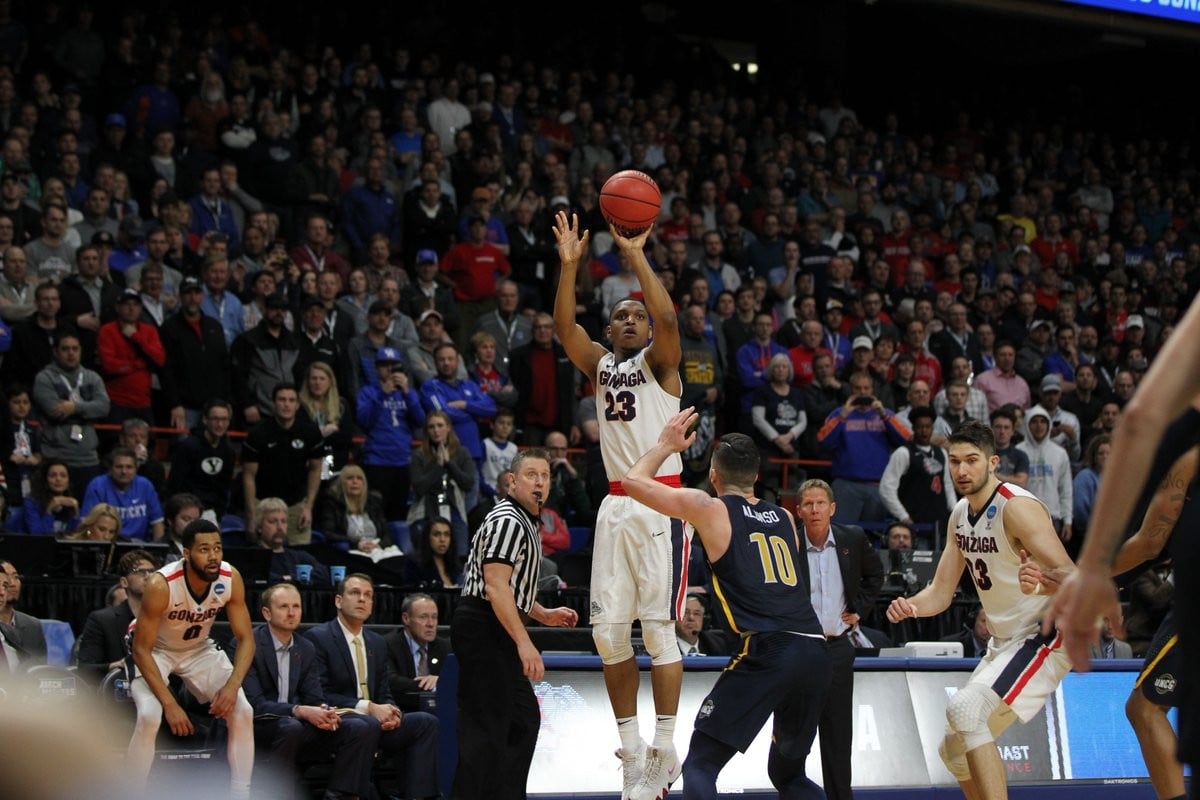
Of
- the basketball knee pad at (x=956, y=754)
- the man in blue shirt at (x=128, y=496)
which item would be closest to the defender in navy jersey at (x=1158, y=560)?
the basketball knee pad at (x=956, y=754)

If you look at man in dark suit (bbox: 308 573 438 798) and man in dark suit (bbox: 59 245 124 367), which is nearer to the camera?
man in dark suit (bbox: 308 573 438 798)

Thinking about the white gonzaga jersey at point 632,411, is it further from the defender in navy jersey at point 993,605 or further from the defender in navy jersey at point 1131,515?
the defender in navy jersey at point 1131,515

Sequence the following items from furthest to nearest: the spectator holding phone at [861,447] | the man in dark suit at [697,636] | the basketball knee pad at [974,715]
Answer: the spectator holding phone at [861,447] < the man in dark suit at [697,636] < the basketball knee pad at [974,715]

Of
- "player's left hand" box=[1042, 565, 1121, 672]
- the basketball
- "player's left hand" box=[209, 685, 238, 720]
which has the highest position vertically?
the basketball

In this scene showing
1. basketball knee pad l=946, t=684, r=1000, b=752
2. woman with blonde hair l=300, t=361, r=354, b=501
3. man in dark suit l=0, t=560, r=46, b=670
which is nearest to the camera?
basketball knee pad l=946, t=684, r=1000, b=752

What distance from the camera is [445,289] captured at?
1619cm

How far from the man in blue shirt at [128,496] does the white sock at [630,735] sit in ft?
19.7

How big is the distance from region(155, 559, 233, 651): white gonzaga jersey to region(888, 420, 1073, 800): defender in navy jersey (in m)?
4.22

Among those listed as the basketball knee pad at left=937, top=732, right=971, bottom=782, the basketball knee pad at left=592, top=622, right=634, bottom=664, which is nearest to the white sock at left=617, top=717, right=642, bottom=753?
the basketball knee pad at left=592, top=622, right=634, bottom=664

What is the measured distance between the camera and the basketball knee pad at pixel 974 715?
7508mm

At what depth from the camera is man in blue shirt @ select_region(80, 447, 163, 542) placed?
41.2ft

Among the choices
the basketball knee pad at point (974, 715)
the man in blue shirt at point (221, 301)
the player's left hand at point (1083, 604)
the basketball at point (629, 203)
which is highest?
the basketball at point (629, 203)

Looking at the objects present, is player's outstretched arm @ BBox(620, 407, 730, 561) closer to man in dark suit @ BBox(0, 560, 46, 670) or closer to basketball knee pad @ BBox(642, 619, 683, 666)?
basketball knee pad @ BBox(642, 619, 683, 666)

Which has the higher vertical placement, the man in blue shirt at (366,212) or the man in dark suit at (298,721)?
the man in blue shirt at (366,212)
